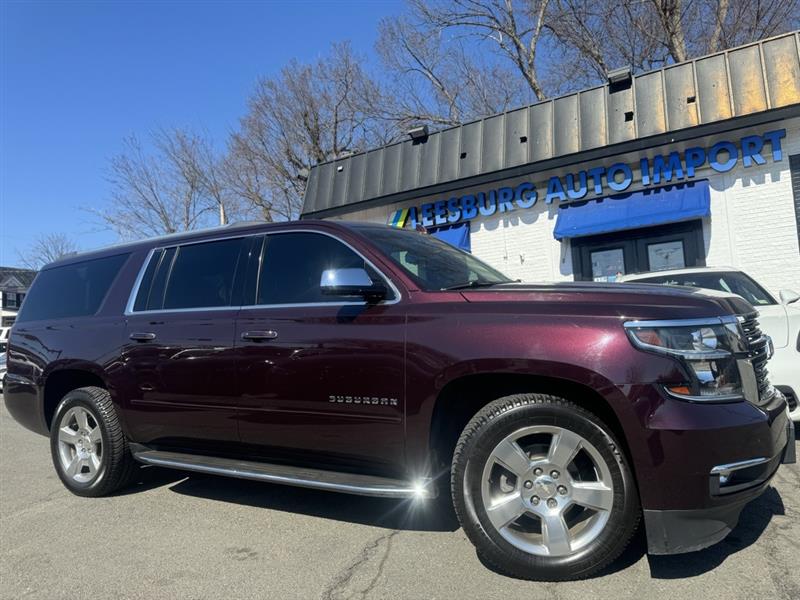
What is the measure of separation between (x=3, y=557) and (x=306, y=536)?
5.87ft

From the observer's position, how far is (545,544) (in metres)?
2.71

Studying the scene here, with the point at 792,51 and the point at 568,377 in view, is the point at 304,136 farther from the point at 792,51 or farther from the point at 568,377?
the point at 568,377

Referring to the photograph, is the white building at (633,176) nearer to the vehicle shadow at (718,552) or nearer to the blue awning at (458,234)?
the blue awning at (458,234)

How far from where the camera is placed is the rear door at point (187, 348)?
3.69 m

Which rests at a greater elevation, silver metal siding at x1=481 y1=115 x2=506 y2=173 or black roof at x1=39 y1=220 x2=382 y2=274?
silver metal siding at x1=481 y1=115 x2=506 y2=173

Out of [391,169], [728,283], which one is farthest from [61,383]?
[391,169]

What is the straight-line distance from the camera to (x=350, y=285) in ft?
10.2

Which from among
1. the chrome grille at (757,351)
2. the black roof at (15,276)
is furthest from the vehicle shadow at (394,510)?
the black roof at (15,276)

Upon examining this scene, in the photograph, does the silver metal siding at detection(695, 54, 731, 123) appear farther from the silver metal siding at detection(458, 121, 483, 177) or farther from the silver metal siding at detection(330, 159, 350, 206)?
the silver metal siding at detection(330, 159, 350, 206)

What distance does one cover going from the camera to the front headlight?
8.24 ft

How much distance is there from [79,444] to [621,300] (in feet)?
13.7

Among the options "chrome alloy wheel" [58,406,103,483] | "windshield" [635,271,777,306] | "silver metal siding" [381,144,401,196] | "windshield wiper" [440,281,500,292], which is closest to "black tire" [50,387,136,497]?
"chrome alloy wheel" [58,406,103,483]

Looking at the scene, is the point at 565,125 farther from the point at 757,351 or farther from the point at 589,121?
the point at 757,351

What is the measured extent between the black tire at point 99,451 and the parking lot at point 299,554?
0.42ft
